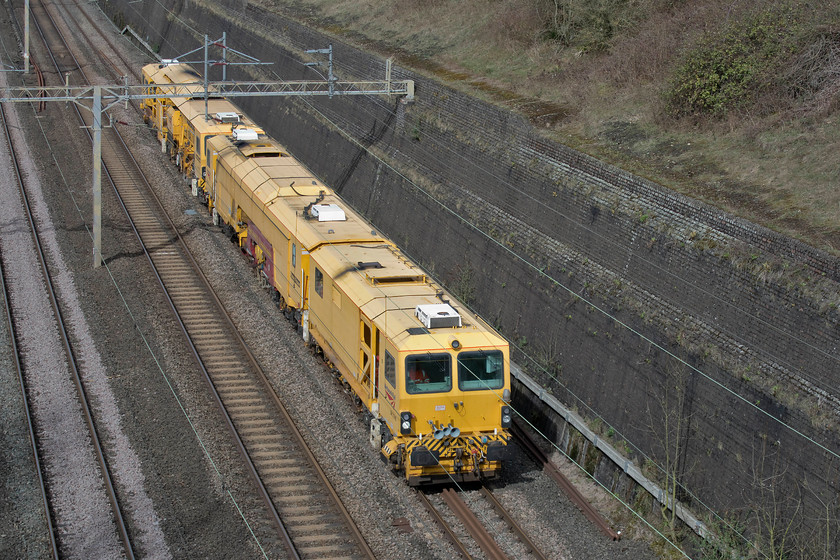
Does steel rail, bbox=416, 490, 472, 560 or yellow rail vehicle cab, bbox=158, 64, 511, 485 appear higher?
yellow rail vehicle cab, bbox=158, 64, 511, 485

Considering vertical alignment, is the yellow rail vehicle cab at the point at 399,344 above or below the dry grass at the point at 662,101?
below

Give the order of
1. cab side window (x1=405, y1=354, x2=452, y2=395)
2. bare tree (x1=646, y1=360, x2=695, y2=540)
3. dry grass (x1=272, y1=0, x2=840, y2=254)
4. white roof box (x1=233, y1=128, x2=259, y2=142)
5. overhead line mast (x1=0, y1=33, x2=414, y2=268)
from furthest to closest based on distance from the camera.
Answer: white roof box (x1=233, y1=128, x2=259, y2=142)
overhead line mast (x1=0, y1=33, x2=414, y2=268)
dry grass (x1=272, y1=0, x2=840, y2=254)
bare tree (x1=646, y1=360, x2=695, y2=540)
cab side window (x1=405, y1=354, x2=452, y2=395)

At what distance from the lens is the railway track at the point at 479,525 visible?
14.1m

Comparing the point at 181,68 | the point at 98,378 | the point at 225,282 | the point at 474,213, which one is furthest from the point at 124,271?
the point at 181,68

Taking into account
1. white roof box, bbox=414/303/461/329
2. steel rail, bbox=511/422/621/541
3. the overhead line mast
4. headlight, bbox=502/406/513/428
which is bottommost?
steel rail, bbox=511/422/621/541

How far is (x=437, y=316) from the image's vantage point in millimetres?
15398

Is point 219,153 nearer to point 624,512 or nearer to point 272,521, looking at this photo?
point 272,521

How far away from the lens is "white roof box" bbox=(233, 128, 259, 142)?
26.9 metres

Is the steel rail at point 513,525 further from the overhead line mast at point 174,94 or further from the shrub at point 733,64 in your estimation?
the overhead line mast at point 174,94

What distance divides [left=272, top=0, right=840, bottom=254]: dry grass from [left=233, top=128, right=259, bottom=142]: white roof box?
21.3ft

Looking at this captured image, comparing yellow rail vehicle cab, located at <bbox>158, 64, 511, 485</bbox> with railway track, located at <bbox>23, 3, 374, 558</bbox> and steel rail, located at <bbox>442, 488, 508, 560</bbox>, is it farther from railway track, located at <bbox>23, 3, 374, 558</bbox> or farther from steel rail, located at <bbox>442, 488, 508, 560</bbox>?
railway track, located at <bbox>23, 3, 374, 558</bbox>

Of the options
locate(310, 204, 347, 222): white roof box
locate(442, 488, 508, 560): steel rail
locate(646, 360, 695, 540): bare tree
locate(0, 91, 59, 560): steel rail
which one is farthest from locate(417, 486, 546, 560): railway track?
locate(310, 204, 347, 222): white roof box

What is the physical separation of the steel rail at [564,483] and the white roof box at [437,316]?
10.8 feet

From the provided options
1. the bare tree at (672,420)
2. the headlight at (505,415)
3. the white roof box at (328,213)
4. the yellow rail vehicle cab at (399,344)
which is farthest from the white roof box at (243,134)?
the bare tree at (672,420)
